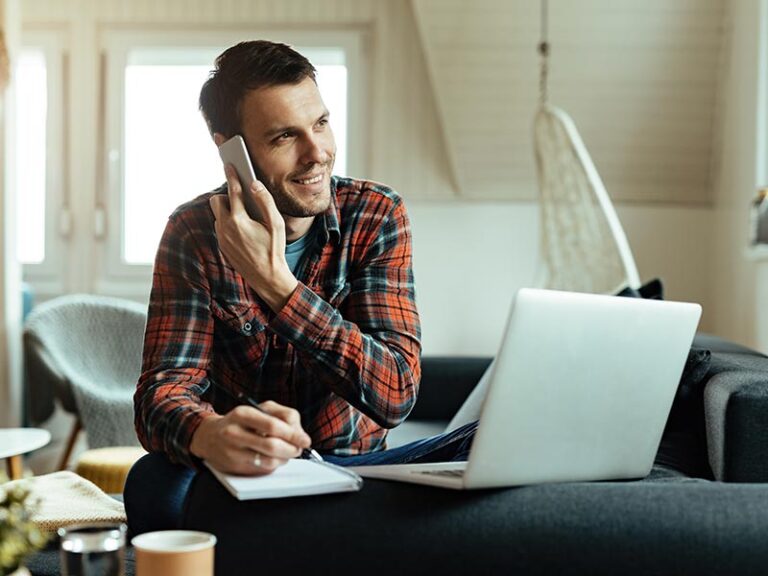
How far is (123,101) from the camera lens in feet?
15.7

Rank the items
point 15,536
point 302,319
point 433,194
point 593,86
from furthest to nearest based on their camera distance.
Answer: point 433,194 < point 593,86 < point 302,319 < point 15,536

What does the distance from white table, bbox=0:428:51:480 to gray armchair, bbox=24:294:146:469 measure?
2.17 feet

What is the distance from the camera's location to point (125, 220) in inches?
191

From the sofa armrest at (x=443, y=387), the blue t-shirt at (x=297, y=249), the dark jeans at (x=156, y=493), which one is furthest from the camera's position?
the sofa armrest at (x=443, y=387)

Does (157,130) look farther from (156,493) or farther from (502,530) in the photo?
(502,530)

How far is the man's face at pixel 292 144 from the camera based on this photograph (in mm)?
1689

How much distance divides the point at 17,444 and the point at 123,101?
2284 millimetres

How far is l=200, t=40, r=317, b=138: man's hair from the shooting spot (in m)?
1.73

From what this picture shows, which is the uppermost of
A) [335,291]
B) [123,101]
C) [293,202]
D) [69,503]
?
[123,101]

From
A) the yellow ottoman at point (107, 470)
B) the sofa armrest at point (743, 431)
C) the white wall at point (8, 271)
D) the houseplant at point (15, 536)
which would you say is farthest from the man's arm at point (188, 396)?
the white wall at point (8, 271)

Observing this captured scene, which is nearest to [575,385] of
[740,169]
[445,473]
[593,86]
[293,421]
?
[445,473]

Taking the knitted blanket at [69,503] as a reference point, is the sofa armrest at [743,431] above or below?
above


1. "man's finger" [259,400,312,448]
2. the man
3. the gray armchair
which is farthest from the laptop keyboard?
the gray armchair

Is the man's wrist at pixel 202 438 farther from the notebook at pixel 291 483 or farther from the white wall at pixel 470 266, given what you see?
the white wall at pixel 470 266
